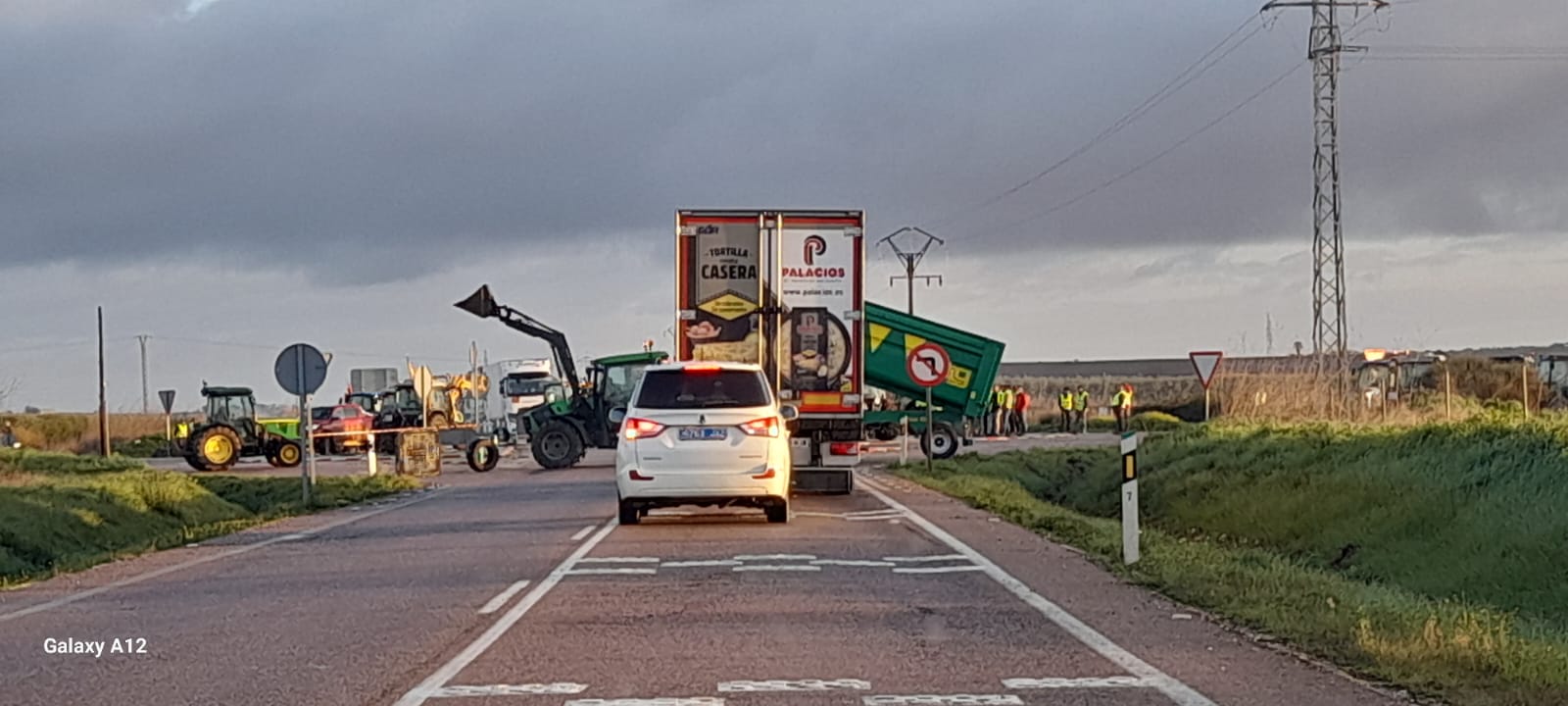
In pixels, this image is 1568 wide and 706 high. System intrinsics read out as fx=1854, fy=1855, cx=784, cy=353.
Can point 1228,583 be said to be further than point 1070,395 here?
No

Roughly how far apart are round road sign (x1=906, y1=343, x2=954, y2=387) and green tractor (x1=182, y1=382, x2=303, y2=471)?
1999cm

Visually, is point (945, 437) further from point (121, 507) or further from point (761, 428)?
point (761, 428)

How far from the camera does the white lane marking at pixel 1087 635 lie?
366 inches

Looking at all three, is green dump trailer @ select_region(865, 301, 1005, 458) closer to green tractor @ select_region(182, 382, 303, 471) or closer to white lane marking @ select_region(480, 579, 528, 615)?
green tractor @ select_region(182, 382, 303, 471)

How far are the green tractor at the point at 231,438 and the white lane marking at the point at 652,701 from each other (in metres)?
38.3

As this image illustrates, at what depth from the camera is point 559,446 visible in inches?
1580

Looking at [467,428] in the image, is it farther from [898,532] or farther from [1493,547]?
[1493,547]

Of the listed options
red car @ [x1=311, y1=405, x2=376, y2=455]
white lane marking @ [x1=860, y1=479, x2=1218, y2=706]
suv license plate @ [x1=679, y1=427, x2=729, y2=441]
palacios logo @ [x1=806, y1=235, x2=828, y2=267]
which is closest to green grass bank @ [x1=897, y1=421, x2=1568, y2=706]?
white lane marking @ [x1=860, y1=479, x2=1218, y2=706]

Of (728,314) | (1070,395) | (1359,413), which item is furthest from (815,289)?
(1070,395)

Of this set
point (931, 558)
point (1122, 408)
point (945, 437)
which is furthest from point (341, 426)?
point (931, 558)

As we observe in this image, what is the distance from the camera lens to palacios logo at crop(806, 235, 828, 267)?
25062 millimetres

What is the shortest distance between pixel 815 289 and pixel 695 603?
1217cm

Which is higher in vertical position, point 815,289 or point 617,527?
point 815,289

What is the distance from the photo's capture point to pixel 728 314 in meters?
24.8
